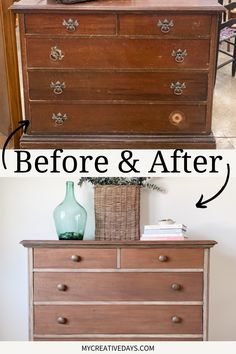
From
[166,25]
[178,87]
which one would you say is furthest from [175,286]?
[166,25]

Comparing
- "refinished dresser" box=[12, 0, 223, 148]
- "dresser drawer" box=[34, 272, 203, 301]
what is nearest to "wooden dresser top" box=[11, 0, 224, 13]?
"refinished dresser" box=[12, 0, 223, 148]

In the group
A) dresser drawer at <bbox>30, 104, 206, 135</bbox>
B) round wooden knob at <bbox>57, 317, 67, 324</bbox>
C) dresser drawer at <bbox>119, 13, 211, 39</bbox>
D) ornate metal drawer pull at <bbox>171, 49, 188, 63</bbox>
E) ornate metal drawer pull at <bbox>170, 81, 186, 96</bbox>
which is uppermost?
dresser drawer at <bbox>119, 13, 211, 39</bbox>

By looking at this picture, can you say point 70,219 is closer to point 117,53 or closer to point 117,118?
point 117,118

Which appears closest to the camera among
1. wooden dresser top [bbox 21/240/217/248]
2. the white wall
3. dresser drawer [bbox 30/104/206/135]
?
wooden dresser top [bbox 21/240/217/248]

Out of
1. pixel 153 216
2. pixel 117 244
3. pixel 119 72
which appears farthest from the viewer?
pixel 153 216

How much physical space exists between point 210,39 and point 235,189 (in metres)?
0.80

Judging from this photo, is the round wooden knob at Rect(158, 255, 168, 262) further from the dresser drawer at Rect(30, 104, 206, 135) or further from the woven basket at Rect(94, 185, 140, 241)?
the dresser drawer at Rect(30, 104, 206, 135)

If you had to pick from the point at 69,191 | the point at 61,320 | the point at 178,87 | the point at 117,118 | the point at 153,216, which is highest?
the point at 178,87

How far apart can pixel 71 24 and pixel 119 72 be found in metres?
0.31

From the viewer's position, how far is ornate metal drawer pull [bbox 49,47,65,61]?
2.76 meters

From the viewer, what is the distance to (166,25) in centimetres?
270

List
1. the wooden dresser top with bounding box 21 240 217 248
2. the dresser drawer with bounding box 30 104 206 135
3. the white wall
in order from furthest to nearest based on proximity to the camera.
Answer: the white wall, the dresser drawer with bounding box 30 104 206 135, the wooden dresser top with bounding box 21 240 217 248

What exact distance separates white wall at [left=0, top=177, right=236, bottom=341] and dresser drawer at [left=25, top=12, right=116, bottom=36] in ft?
2.51

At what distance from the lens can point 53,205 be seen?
10.2ft
